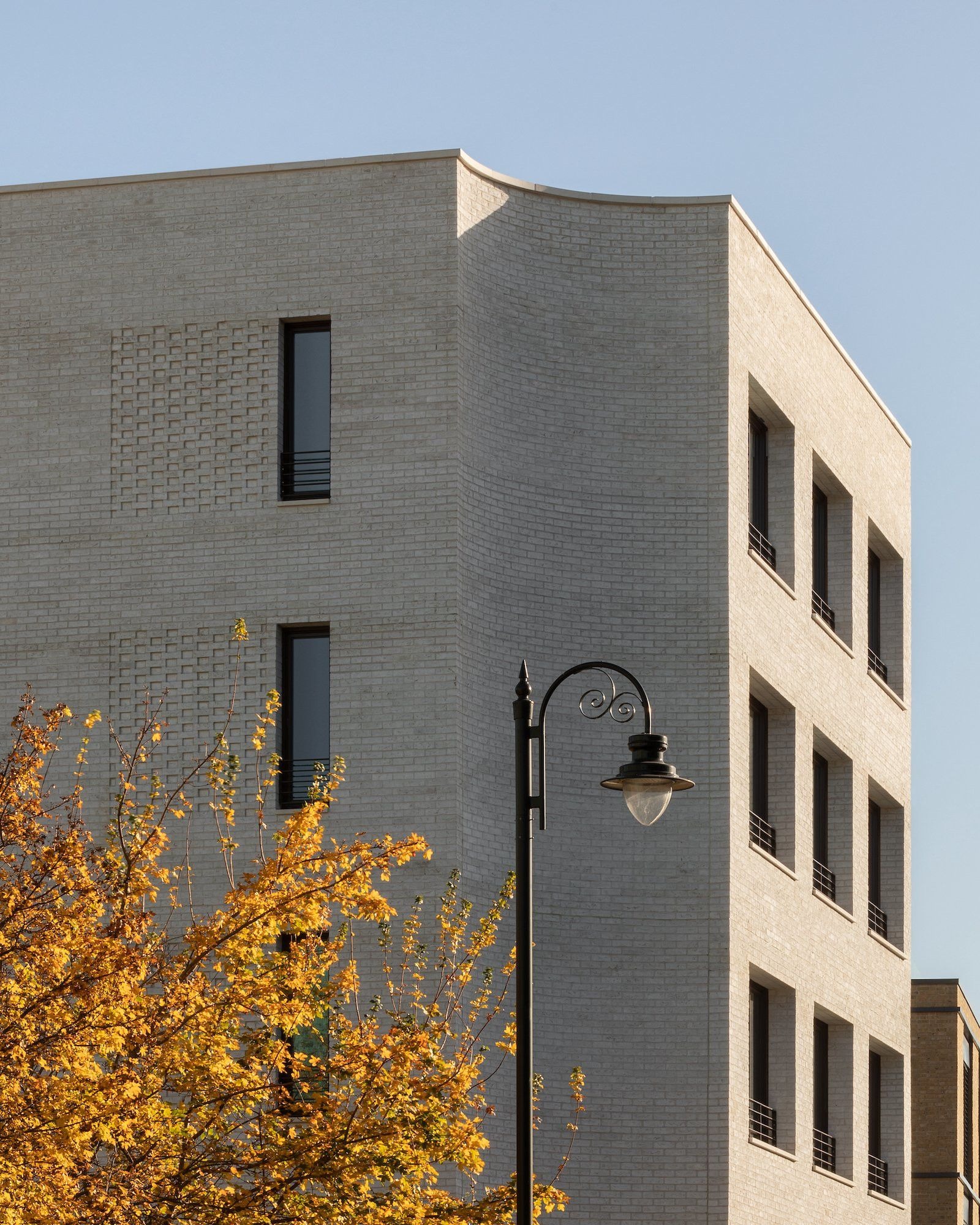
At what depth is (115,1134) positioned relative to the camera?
1712 cm

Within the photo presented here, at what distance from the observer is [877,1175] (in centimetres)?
3609

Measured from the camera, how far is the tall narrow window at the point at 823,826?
3416 centimetres

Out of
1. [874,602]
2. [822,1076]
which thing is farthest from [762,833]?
[874,602]

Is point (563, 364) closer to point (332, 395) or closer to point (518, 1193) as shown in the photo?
point (332, 395)

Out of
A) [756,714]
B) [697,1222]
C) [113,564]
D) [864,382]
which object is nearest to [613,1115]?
[697,1222]

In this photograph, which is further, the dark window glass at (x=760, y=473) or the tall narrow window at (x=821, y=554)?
the tall narrow window at (x=821, y=554)

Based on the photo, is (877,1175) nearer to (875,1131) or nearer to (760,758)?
(875,1131)

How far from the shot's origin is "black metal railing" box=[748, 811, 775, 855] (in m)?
30.8

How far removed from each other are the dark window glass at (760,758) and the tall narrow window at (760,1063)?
252 cm

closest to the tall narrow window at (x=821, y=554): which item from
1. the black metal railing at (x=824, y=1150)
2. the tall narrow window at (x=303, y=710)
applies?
the black metal railing at (x=824, y=1150)

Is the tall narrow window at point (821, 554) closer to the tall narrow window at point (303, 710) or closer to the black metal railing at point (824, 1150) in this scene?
the black metal railing at point (824, 1150)

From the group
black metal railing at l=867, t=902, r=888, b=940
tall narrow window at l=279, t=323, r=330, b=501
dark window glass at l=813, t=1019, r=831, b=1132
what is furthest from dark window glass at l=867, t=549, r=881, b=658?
tall narrow window at l=279, t=323, r=330, b=501

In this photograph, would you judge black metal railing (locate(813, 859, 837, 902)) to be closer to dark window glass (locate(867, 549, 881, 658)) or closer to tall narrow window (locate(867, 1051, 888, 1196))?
tall narrow window (locate(867, 1051, 888, 1196))

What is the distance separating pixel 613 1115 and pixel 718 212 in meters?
11.6
